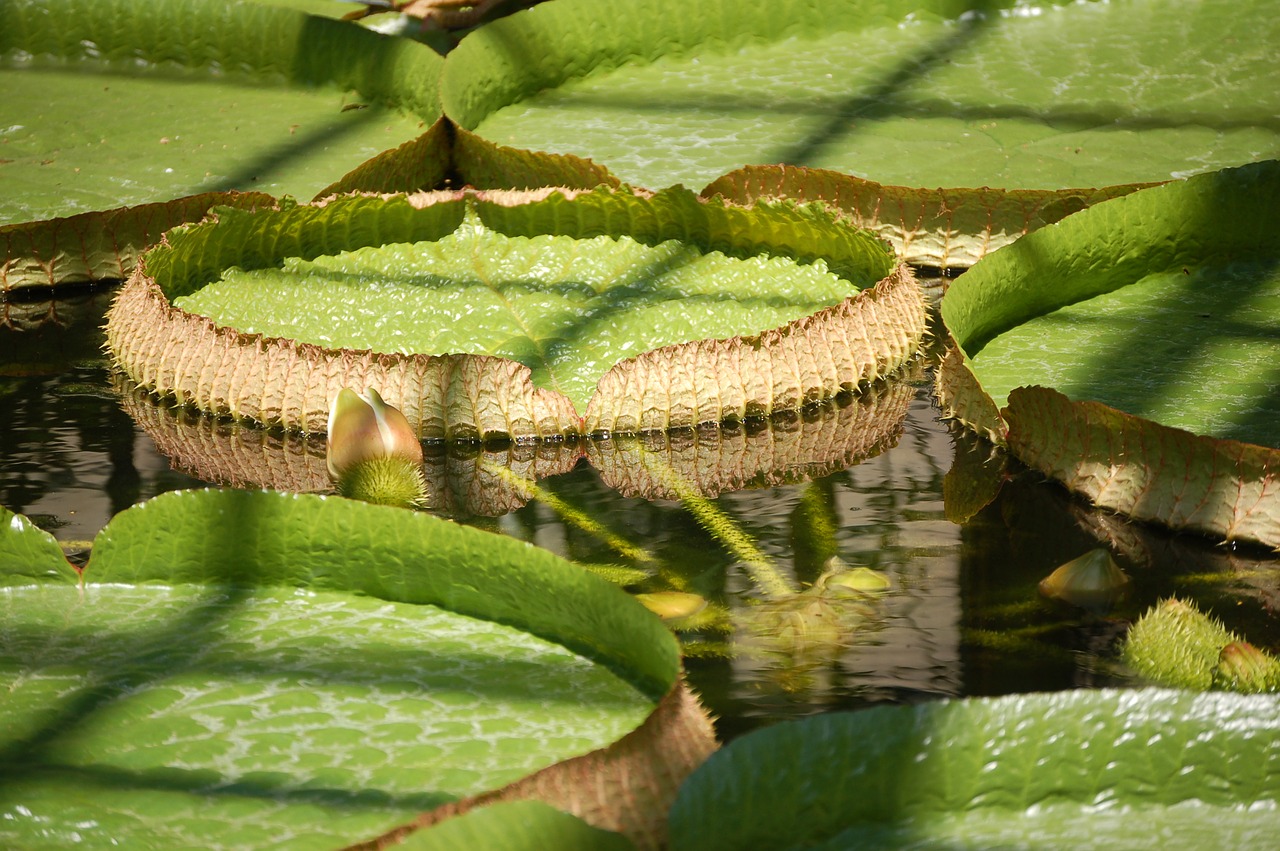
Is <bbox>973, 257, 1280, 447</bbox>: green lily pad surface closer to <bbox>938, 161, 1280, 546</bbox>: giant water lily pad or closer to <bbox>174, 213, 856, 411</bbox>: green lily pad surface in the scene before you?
<bbox>938, 161, 1280, 546</bbox>: giant water lily pad

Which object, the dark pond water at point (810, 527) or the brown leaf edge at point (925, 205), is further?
the brown leaf edge at point (925, 205)

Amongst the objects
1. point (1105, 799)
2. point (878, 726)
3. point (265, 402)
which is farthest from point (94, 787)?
point (265, 402)

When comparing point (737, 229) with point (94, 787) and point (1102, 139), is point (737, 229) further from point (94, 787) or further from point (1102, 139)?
point (94, 787)

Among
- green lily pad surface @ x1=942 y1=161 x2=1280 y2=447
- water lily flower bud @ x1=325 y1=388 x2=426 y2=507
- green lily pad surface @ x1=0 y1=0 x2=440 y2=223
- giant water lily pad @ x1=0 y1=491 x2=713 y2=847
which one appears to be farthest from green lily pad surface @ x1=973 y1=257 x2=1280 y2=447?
green lily pad surface @ x1=0 y1=0 x2=440 y2=223

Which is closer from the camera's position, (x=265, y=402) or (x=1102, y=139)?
(x=265, y=402)

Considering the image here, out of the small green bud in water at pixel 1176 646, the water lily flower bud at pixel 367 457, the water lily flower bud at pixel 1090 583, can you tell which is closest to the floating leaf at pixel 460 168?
the water lily flower bud at pixel 367 457

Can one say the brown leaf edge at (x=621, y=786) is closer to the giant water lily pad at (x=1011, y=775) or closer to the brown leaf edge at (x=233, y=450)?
the giant water lily pad at (x=1011, y=775)
